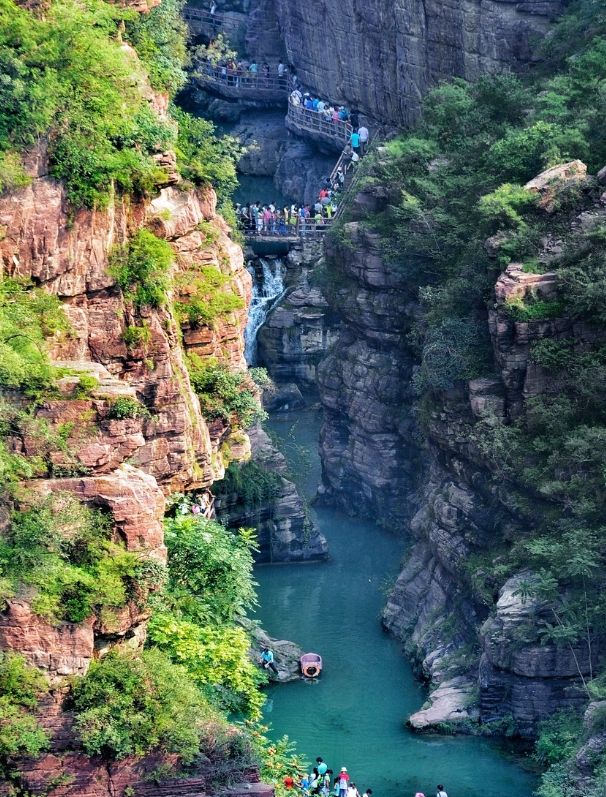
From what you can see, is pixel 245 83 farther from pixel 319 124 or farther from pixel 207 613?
pixel 207 613

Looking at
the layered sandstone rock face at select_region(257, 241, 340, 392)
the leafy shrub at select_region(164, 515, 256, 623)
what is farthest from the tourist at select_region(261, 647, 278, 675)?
the layered sandstone rock face at select_region(257, 241, 340, 392)

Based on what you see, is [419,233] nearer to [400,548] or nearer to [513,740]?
[400,548]

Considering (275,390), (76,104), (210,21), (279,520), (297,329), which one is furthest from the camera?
(210,21)

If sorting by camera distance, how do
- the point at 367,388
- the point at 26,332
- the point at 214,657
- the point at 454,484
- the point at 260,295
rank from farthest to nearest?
the point at 260,295, the point at 367,388, the point at 454,484, the point at 214,657, the point at 26,332

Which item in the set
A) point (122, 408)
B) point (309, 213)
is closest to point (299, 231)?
point (309, 213)

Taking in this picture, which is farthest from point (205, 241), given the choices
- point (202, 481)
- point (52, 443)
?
point (52, 443)

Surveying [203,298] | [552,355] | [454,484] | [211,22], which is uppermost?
[211,22]

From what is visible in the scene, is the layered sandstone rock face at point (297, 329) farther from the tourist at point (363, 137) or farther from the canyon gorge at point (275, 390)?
the tourist at point (363, 137)
